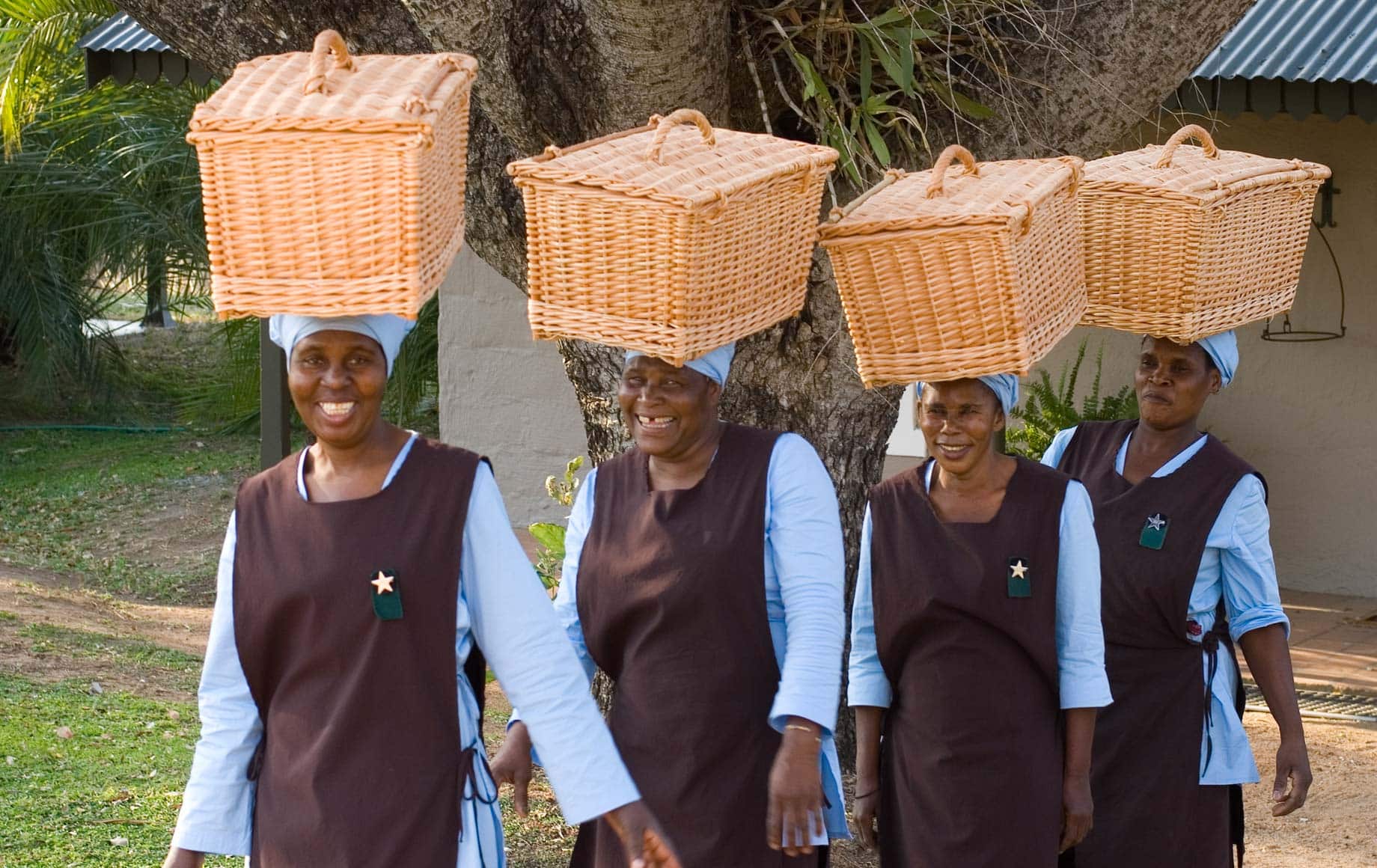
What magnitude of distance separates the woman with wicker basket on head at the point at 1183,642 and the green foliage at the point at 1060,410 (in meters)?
4.55

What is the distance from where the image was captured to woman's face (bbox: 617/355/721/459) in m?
2.93

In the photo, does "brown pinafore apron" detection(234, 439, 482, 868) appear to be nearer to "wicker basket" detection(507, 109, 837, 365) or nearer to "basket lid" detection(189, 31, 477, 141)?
"wicker basket" detection(507, 109, 837, 365)

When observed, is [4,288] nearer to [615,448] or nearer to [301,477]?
[615,448]

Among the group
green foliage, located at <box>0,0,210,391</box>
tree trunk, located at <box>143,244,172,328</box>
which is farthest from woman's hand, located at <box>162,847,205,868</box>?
tree trunk, located at <box>143,244,172,328</box>

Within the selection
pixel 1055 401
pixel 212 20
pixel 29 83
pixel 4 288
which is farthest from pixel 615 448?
pixel 4 288

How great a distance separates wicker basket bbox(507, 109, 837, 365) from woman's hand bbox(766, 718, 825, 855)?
70cm

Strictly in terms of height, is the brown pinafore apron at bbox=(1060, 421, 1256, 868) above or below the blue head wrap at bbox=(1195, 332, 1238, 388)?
below

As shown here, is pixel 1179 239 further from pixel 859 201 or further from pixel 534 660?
pixel 534 660

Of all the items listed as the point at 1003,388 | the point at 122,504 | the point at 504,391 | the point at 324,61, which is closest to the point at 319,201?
the point at 324,61

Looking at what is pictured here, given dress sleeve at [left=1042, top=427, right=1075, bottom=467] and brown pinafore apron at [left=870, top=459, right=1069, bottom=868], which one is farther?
dress sleeve at [left=1042, top=427, right=1075, bottom=467]

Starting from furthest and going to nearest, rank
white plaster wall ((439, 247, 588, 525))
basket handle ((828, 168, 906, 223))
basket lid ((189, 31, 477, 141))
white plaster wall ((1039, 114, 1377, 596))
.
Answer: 1. white plaster wall ((439, 247, 588, 525))
2. white plaster wall ((1039, 114, 1377, 596))
3. basket handle ((828, 168, 906, 223))
4. basket lid ((189, 31, 477, 141))

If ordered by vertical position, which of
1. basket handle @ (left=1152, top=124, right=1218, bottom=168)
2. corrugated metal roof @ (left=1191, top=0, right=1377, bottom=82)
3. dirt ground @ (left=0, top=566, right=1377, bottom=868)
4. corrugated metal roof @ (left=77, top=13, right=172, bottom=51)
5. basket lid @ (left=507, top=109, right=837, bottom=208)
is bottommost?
dirt ground @ (left=0, top=566, right=1377, bottom=868)

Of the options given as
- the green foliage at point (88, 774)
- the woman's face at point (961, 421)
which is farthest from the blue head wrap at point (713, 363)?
the green foliage at point (88, 774)

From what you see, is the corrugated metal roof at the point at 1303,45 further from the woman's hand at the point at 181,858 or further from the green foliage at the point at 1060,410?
the woman's hand at the point at 181,858
